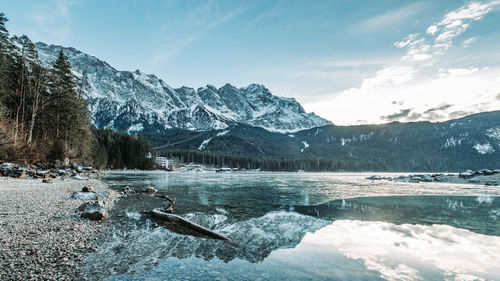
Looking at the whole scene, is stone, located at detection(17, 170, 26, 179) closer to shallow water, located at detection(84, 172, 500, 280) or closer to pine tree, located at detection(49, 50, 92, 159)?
pine tree, located at detection(49, 50, 92, 159)

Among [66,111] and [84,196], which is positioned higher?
[66,111]

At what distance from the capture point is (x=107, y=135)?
103m

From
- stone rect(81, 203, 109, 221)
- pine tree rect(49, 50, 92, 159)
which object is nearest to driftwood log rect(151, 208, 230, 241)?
stone rect(81, 203, 109, 221)

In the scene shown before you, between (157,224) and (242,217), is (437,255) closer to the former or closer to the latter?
(242,217)

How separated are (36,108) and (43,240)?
38.8 meters

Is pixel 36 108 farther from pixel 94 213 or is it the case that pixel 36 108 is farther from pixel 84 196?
pixel 94 213

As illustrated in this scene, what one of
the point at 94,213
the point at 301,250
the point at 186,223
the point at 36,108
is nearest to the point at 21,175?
the point at 36,108

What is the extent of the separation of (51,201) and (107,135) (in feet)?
333

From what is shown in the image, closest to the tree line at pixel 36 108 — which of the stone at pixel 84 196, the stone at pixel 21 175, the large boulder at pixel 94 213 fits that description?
the stone at pixel 21 175

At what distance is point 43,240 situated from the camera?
7898 mm

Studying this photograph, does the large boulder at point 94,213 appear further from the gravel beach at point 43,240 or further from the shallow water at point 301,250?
the shallow water at point 301,250

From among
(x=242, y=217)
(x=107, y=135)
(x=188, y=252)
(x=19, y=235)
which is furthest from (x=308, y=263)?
(x=107, y=135)

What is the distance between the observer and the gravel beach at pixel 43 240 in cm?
575

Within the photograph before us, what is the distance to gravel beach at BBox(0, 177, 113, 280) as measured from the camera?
5754 millimetres
